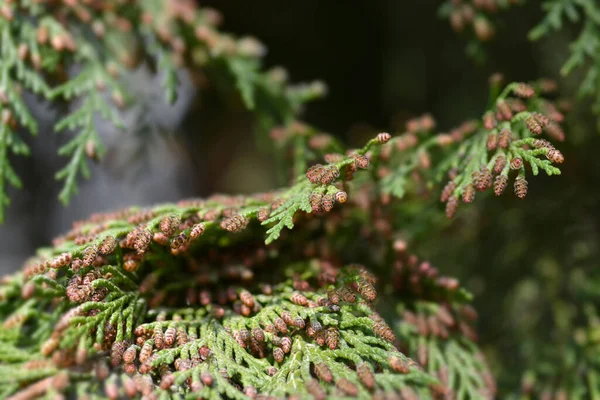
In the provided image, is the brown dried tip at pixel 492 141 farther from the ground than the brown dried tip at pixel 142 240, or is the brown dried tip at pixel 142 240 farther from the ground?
the brown dried tip at pixel 492 141

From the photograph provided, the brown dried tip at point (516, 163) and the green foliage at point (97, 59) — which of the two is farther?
the green foliage at point (97, 59)

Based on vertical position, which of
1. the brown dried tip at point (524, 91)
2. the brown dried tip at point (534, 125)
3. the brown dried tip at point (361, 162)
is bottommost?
the brown dried tip at point (361, 162)

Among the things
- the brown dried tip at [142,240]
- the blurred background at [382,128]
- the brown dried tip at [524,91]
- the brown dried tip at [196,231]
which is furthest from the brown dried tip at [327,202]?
the blurred background at [382,128]

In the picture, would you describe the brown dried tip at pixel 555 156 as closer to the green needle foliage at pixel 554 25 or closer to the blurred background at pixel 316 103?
the green needle foliage at pixel 554 25

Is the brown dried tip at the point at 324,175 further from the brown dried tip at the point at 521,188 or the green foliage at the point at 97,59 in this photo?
the green foliage at the point at 97,59

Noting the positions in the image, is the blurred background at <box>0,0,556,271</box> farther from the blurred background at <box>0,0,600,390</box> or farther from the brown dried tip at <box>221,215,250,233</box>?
the brown dried tip at <box>221,215,250,233</box>

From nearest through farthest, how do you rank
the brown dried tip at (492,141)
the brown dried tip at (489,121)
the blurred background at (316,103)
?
the brown dried tip at (492,141) → the brown dried tip at (489,121) → the blurred background at (316,103)

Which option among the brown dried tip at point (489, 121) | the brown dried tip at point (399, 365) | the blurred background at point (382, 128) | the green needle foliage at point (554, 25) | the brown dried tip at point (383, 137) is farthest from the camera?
the blurred background at point (382, 128)

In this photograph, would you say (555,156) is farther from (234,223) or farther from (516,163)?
(234,223)

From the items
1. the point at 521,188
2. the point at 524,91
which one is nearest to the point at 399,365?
the point at 521,188
